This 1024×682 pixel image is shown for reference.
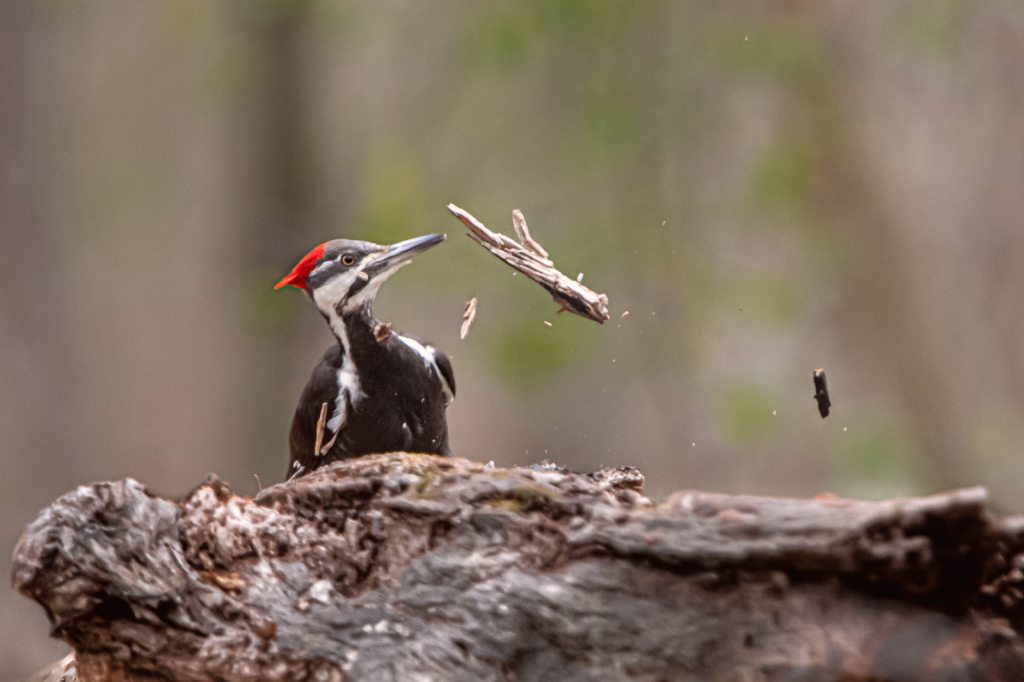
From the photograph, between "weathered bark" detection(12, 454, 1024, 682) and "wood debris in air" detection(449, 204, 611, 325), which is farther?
"wood debris in air" detection(449, 204, 611, 325)

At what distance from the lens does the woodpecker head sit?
1313mm

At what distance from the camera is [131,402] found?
2539 mm

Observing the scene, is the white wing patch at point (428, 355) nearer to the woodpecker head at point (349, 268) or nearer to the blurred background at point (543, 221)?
the woodpecker head at point (349, 268)

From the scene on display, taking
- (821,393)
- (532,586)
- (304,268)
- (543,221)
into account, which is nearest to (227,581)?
(532,586)

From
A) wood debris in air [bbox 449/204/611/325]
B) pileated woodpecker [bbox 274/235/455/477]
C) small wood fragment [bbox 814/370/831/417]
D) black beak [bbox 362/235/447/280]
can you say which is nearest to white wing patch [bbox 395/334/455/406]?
pileated woodpecker [bbox 274/235/455/477]

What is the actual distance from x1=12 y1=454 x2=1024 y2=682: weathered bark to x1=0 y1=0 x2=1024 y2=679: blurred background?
1473 mm

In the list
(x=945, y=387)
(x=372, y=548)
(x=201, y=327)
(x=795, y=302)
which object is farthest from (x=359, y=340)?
(x=945, y=387)

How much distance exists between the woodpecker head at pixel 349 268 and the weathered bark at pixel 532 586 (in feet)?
2.08

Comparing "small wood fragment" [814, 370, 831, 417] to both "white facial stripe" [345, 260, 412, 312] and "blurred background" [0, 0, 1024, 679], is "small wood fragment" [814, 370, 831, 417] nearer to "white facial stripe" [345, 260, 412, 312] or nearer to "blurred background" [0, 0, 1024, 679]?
"white facial stripe" [345, 260, 412, 312]

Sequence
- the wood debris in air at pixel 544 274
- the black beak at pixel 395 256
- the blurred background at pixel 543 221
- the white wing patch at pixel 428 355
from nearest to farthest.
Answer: the wood debris in air at pixel 544 274, the black beak at pixel 395 256, the white wing patch at pixel 428 355, the blurred background at pixel 543 221

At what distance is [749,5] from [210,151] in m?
1.87

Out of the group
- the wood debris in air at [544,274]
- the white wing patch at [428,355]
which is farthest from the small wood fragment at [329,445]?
the wood debris in air at [544,274]

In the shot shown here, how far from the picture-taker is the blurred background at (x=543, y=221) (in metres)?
2.31

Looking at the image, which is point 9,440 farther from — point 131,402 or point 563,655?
point 563,655
